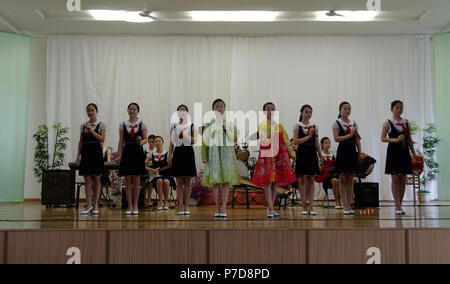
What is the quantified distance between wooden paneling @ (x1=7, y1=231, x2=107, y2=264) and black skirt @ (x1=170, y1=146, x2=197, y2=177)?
94.0 inches

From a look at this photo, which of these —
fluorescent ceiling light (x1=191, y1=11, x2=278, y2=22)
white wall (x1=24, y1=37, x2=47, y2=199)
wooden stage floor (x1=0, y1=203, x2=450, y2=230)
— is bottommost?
wooden stage floor (x1=0, y1=203, x2=450, y2=230)

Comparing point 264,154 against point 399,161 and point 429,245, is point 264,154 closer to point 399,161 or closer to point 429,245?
point 399,161

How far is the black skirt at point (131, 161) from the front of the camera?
21.2 ft

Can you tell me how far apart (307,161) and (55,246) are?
3.56 m

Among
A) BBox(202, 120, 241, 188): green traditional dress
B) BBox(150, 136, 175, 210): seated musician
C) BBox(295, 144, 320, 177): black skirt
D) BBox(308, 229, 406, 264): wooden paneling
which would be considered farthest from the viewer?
BBox(150, 136, 175, 210): seated musician

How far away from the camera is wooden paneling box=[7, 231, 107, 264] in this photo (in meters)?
4.08

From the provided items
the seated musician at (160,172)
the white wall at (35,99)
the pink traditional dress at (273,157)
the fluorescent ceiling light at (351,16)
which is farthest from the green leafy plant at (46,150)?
the fluorescent ceiling light at (351,16)

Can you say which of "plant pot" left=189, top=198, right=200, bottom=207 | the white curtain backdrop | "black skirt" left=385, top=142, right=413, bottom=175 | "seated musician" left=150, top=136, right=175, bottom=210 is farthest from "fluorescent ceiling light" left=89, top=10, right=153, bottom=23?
"black skirt" left=385, top=142, right=413, bottom=175

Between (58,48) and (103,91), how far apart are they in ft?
5.05

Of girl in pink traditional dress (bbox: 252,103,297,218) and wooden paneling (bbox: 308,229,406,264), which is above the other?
girl in pink traditional dress (bbox: 252,103,297,218)

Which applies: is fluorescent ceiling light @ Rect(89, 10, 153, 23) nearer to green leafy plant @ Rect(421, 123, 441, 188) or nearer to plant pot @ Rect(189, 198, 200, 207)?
plant pot @ Rect(189, 198, 200, 207)

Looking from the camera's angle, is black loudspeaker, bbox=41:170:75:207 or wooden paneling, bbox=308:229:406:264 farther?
black loudspeaker, bbox=41:170:75:207

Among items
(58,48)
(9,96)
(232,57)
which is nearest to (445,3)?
(232,57)
